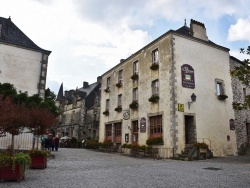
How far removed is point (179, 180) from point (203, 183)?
30.7 inches

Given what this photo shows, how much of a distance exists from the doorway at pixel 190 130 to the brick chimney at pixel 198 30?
23.4ft

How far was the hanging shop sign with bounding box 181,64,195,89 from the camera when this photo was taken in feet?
59.7

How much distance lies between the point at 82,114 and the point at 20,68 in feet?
74.7

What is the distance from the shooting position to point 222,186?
270 inches

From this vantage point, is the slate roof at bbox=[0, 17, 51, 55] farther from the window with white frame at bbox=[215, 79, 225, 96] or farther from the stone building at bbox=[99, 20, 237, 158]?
the window with white frame at bbox=[215, 79, 225, 96]

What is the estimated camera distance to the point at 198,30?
2081 cm

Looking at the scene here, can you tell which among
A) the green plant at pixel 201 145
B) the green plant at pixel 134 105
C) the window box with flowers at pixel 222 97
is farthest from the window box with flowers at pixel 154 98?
the window box with flowers at pixel 222 97

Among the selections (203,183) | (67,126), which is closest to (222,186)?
(203,183)

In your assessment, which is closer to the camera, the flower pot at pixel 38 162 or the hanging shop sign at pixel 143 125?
the flower pot at pixel 38 162

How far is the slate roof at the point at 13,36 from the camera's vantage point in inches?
794

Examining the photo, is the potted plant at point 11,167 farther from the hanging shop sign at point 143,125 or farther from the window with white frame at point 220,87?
the window with white frame at point 220,87

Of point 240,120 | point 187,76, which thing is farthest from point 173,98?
point 240,120

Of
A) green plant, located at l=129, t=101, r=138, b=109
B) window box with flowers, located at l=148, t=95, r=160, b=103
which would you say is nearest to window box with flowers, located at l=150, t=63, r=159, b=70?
window box with flowers, located at l=148, t=95, r=160, b=103

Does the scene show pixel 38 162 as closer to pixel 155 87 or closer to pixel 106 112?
pixel 155 87
